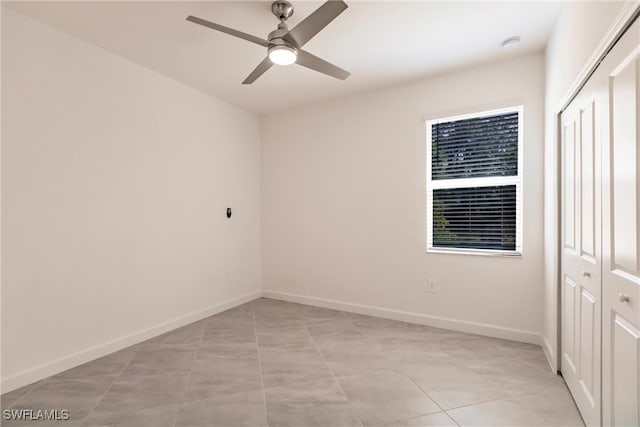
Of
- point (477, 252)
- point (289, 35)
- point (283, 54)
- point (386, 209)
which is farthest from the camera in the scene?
point (386, 209)

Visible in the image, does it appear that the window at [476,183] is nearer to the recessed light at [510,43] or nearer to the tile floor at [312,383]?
the recessed light at [510,43]

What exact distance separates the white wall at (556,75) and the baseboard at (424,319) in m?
0.26

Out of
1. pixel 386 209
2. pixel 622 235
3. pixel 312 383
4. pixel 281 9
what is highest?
pixel 281 9

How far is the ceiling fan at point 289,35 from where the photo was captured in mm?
1896

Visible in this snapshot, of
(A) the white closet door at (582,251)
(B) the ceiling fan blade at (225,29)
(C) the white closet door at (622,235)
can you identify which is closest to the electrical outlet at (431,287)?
(A) the white closet door at (582,251)

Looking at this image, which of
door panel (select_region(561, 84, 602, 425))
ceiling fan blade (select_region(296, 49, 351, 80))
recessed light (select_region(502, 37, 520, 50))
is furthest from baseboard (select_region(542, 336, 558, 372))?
ceiling fan blade (select_region(296, 49, 351, 80))

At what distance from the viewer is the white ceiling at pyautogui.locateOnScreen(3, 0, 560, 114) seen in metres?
2.31

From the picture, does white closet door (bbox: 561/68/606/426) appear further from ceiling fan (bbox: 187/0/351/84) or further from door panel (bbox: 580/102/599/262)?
ceiling fan (bbox: 187/0/351/84)

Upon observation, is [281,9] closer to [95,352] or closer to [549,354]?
[95,352]

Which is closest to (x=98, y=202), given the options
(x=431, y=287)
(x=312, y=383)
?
(x=312, y=383)

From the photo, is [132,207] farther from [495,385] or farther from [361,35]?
[495,385]

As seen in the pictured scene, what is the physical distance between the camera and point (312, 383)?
7.68 feet

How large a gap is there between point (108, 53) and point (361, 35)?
2257 millimetres

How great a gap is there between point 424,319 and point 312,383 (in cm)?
171
